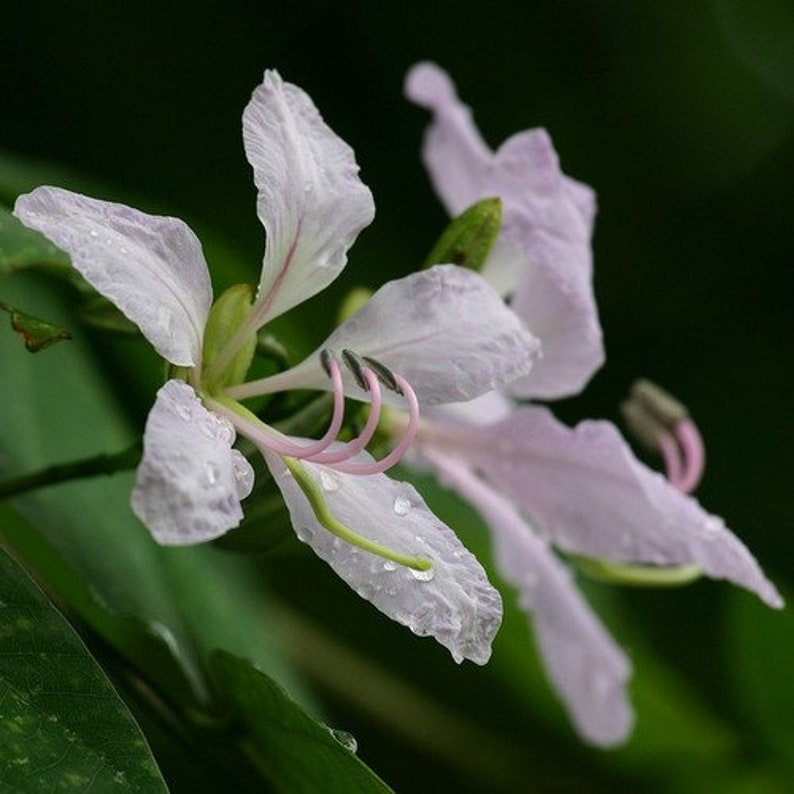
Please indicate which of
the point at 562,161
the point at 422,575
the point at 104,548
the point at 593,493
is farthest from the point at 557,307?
the point at 562,161

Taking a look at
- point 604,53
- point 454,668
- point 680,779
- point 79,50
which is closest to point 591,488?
point 680,779

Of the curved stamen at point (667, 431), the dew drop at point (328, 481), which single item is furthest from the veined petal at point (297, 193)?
the curved stamen at point (667, 431)

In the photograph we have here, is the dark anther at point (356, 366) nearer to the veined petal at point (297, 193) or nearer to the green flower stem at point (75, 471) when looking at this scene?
the veined petal at point (297, 193)

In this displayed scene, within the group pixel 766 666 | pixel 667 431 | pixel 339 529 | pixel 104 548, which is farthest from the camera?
pixel 766 666

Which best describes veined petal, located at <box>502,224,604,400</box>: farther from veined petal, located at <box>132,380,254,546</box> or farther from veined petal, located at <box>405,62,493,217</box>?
veined petal, located at <box>132,380,254,546</box>

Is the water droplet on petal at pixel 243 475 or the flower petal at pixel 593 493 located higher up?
the water droplet on petal at pixel 243 475

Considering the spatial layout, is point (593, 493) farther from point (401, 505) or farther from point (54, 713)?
point (54, 713)

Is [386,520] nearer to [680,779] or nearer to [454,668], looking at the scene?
[680,779]
